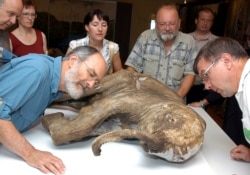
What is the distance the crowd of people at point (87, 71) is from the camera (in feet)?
4.36

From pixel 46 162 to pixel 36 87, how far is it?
33cm

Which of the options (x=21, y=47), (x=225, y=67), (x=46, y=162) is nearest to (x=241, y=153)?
(x=225, y=67)

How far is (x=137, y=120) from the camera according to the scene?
4.88 ft

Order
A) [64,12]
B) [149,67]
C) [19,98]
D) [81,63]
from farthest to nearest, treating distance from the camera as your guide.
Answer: [64,12], [149,67], [81,63], [19,98]

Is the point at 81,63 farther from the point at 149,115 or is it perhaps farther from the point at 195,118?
the point at 195,118

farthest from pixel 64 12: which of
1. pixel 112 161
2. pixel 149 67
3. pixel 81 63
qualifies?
pixel 112 161

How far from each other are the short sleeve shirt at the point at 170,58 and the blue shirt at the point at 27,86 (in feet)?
2.88

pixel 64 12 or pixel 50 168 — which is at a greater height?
pixel 64 12

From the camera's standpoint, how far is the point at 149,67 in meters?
2.36

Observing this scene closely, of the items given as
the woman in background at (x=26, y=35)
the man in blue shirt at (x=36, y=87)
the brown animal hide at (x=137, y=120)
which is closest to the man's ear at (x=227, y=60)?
the brown animal hide at (x=137, y=120)

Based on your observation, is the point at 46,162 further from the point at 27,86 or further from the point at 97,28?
the point at 97,28

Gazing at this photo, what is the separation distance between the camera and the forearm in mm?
1335

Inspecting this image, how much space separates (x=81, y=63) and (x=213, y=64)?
622mm

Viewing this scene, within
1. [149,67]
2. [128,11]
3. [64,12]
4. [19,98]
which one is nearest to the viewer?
[19,98]
